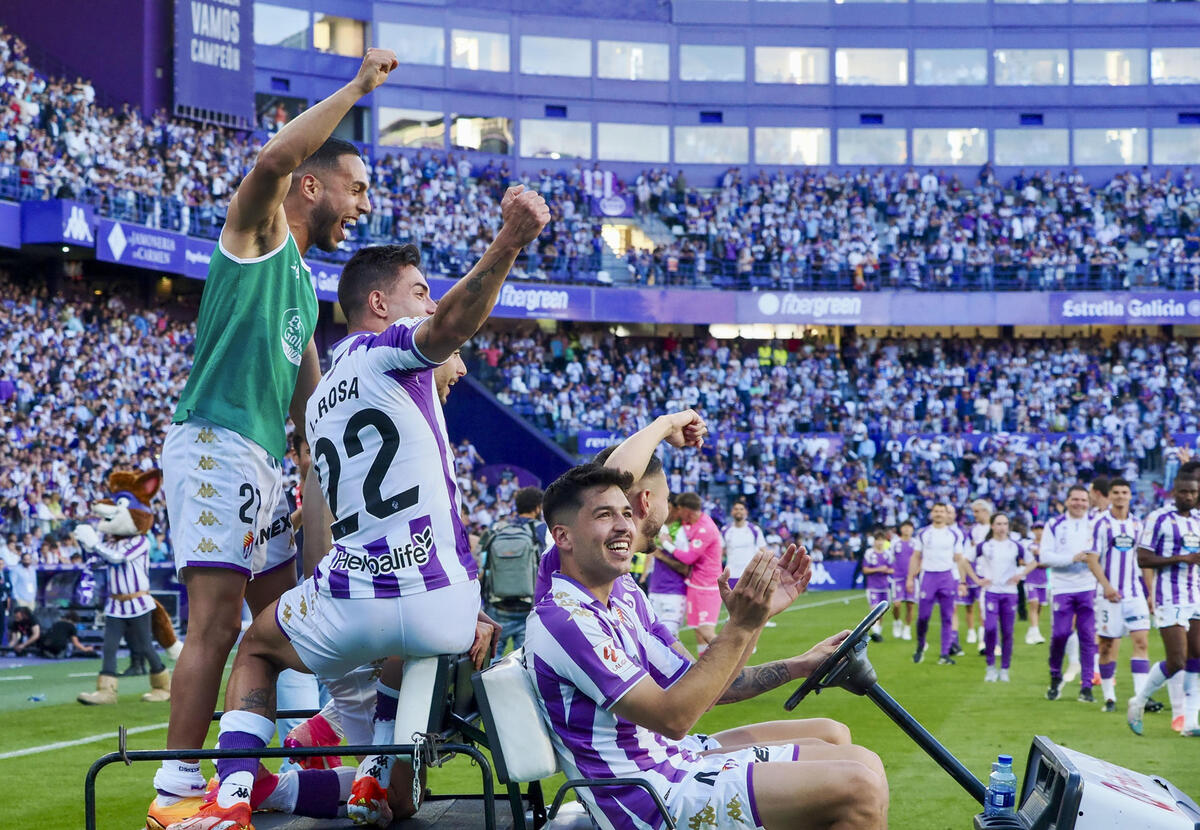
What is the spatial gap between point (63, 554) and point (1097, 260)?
118ft

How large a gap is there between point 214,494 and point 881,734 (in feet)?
26.1

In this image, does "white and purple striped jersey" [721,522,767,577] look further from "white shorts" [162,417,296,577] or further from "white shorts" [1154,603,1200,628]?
"white shorts" [162,417,296,577]

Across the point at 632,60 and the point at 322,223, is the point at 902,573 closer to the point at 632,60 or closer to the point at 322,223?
the point at 322,223

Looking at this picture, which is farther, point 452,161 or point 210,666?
point 452,161

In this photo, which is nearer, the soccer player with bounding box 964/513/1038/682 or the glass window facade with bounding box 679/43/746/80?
the soccer player with bounding box 964/513/1038/682

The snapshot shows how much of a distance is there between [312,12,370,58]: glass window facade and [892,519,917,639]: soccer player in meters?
28.8

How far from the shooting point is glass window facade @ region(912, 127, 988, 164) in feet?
166

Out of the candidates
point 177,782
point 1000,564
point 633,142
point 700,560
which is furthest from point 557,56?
point 177,782

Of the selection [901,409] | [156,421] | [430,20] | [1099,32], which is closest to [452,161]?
[430,20]

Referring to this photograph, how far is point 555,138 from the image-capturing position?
48531 mm

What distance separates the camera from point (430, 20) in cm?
4691

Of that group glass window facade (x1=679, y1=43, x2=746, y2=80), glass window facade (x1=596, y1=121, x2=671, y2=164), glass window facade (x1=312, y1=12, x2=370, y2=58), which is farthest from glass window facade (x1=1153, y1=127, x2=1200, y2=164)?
glass window facade (x1=312, y1=12, x2=370, y2=58)

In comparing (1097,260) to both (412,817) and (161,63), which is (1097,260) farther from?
(412,817)

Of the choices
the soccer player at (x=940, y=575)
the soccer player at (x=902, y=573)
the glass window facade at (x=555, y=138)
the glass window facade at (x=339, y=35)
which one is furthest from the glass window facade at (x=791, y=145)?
the soccer player at (x=940, y=575)
